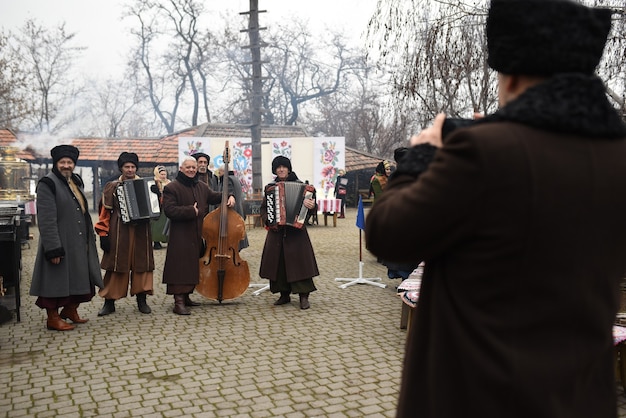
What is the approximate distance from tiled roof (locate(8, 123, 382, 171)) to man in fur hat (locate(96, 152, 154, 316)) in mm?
19164

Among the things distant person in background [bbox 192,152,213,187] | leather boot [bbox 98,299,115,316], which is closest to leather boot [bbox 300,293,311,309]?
leather boot [bbox 98,299,115,316]

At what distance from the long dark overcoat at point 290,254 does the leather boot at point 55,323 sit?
90.3 inches

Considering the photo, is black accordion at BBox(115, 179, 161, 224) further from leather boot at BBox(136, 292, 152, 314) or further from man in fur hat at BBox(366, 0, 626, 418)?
man in fur hat at BBox(366, 0, 626, 418)

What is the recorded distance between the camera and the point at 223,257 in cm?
743

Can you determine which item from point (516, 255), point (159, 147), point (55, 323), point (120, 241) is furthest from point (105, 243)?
point (159, 147)

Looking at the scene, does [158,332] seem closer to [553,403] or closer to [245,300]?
[245,300]

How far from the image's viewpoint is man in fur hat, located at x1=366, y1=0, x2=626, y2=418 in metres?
1.37

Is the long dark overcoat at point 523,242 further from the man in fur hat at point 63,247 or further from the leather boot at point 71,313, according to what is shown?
the leather boot at point 71,313

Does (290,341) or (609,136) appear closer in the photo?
(609,136)

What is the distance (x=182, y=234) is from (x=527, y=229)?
6.32 metres

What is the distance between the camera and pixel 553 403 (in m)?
1.41

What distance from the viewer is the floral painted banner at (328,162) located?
21875 mm

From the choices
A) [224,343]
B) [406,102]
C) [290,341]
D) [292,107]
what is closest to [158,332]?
[224,343]

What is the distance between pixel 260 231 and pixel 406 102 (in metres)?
8.36
